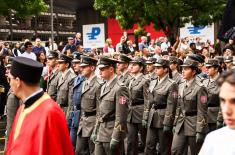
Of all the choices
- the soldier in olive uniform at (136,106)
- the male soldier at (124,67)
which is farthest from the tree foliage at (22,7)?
the soldier in olive uniform at (136,106)

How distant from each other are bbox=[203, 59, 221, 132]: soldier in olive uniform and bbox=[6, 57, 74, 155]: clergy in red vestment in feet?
19.3

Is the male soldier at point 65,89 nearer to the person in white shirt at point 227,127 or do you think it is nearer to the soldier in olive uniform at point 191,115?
the soldier in olive uniform at point 191,115

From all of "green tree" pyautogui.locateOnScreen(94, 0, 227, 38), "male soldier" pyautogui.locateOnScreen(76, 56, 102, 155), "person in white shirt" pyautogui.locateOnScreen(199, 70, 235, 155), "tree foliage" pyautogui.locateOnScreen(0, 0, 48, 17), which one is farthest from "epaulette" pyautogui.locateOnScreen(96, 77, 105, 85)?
"tree foliage" pyautogui.locateOnScreen(0, 0, 48, 17)

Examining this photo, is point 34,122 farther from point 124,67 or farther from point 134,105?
point 124,67

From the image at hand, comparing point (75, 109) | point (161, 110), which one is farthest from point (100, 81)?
point (161, 110)

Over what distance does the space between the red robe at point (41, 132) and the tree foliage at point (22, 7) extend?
81.8ft

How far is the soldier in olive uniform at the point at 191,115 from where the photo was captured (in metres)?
9.43

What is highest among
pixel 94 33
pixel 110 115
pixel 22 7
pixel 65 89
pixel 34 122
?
pixel 22 7

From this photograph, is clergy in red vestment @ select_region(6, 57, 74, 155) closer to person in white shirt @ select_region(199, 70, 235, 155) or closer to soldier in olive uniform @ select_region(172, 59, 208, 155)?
person in white shirt @ select_region(199, 70, 235, 155)

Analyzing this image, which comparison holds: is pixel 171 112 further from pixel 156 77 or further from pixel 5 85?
pixel 5 85

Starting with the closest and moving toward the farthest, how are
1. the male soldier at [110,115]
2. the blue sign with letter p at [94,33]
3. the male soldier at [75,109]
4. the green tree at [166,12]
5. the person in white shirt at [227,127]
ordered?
the person in white shirt at [227,127], the male soldier at [110,115], the male soldier at [75,109], the blue sign with letter p at [94,33], the green tree at [166,12]

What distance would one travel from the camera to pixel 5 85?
16.6 metres

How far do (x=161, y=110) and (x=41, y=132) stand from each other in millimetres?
6043

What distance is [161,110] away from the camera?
1090cm
